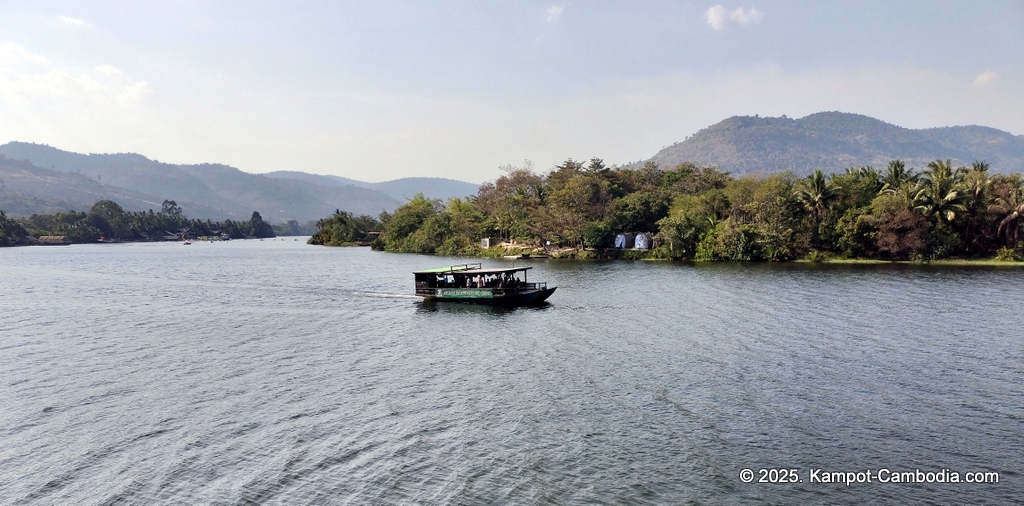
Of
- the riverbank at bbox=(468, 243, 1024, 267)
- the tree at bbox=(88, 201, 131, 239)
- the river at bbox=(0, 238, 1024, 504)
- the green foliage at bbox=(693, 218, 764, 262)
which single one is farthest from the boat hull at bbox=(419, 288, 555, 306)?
the tree at bbox=(88, 201, 131, 239)

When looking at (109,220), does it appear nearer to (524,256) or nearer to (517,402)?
(524,256)

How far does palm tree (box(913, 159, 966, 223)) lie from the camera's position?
68.0 m

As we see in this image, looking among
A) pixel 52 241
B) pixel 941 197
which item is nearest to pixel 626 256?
pixel 941 197

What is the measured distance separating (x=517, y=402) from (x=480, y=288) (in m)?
23.1

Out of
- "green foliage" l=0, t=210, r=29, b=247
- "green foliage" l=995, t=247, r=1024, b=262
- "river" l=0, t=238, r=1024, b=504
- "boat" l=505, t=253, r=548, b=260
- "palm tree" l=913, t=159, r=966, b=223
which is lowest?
"river" l=0, t=238, r=1024, b=504

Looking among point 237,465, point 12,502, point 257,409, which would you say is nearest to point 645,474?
point 237,465

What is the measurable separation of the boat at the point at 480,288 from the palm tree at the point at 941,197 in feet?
166

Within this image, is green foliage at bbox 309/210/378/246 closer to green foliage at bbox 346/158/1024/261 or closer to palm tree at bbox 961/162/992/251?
green foliage at bbox 346/158/1024/261

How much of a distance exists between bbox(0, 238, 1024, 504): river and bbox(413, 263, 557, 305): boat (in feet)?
7.84

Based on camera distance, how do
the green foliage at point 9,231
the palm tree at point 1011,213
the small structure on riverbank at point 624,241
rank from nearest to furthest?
the palm tree at point 1011,213, the small structure on riverbank at point 624,241, the green foliage at point 9,231

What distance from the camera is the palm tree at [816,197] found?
74250mm

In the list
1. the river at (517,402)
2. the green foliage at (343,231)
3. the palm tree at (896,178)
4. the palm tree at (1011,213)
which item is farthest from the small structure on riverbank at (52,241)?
the palm tree at (1011,213)

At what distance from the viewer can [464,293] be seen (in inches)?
1764

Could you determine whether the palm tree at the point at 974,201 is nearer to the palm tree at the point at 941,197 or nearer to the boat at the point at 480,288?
the palm tree at the point at 941,197
